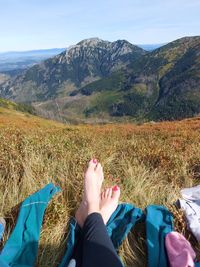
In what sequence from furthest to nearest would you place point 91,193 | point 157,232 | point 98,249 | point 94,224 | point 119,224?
point 91,193 < point 119,224 < point 157,232 < point 94,224 < point 98,249

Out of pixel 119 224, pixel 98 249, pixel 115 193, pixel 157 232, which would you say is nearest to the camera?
pixel 98 249

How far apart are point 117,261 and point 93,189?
4.23 ft

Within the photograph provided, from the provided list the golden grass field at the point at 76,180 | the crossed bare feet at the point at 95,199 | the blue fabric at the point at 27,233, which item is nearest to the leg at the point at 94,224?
the crossed bare feet at the point at 95,199

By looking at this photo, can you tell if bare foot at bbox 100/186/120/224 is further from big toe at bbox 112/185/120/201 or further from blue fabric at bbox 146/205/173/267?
blue fabric at bbox 146/205/173/267

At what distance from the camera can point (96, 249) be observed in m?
2.74

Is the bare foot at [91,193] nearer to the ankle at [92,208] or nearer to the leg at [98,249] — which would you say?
the ankle at [92,208]

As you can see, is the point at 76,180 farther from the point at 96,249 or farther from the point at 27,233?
the point at 96,249

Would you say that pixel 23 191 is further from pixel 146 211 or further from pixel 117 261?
pixel 117 261

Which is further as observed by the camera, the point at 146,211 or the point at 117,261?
the point at 146,211

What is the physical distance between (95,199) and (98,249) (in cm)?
94

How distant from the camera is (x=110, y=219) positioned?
3.78 metres

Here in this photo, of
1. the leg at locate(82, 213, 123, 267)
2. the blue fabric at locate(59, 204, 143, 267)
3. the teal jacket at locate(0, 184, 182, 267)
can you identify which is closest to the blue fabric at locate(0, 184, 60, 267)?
the teal jacket at locate(0, 184, 182, 267)

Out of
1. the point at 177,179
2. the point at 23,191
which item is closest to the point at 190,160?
the point at 177,179

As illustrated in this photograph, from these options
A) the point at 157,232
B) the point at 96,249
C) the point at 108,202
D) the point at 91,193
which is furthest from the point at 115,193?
the point at 96,249
